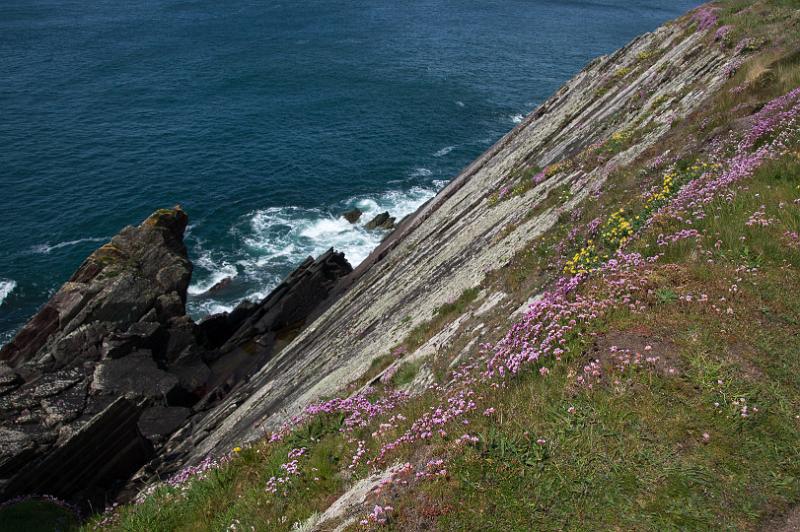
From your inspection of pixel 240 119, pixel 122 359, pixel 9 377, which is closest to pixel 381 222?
pixel 122 359

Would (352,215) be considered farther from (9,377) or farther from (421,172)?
(9,377)

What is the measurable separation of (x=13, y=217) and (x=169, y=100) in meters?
40.4

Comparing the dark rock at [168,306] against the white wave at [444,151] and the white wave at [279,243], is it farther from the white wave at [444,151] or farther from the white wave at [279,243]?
the white wave at [444,151]

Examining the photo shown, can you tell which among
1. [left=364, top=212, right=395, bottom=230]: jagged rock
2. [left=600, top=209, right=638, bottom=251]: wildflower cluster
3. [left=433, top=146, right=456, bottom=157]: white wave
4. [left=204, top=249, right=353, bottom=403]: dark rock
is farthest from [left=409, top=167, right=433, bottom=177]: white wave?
[left=600, top=209, right=638, bottom=251]: wildflower cluster

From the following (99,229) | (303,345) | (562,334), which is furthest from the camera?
(99,229)

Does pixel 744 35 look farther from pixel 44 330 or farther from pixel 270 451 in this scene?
pixel 44 330

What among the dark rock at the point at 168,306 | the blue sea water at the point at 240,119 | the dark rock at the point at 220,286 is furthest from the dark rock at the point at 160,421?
the dark rock at the point at 220,286

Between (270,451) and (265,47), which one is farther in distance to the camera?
(265,47)

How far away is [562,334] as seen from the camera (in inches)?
402

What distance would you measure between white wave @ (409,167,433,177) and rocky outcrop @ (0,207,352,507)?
29.8 meters

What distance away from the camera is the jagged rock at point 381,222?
2424 inches

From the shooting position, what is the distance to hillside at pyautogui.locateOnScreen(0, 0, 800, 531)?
7.70m

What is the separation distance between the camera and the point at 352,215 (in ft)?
209

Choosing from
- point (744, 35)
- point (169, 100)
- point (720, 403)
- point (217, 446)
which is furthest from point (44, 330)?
point (169, 100)
